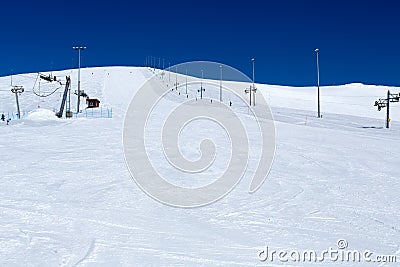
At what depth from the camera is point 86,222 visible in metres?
5.27

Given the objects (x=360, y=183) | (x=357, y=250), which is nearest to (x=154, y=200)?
(x=357, y=250)

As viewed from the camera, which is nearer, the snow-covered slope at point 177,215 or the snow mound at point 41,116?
the snow-covered slope at point 177,215

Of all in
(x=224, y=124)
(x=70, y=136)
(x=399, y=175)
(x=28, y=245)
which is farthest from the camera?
(x=224, y=124)

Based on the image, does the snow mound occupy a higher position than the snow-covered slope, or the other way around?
the snow mound

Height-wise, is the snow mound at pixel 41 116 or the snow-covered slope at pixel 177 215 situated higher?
the snow mound at pixel 41 116

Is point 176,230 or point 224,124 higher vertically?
point 224,124

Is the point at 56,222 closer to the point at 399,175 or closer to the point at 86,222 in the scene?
the point at 86,222

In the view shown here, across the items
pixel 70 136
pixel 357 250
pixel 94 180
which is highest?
pixel 70 136

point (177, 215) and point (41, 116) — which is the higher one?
point (41, 116)

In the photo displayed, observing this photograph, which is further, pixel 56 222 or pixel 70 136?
pixel 70 136

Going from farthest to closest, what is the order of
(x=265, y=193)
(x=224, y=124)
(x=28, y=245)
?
1. (x=224, y=124)
2. (x=265, y=193)
3. (x=28, y=245)

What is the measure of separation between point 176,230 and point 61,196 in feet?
8.24

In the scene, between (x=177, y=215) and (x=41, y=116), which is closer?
(x=177, y=215)

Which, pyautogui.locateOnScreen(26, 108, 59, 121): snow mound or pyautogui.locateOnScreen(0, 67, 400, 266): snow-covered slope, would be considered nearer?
pyautogui.locateOnScreen(0, 67, 400, 266): snow-covered slope
